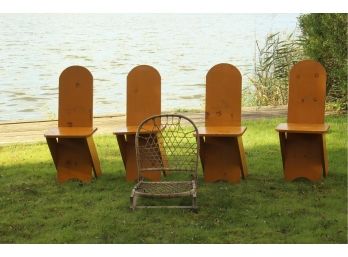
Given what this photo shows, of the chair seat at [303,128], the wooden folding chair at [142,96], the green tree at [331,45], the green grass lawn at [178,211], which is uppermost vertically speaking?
the green tree at [331,45]

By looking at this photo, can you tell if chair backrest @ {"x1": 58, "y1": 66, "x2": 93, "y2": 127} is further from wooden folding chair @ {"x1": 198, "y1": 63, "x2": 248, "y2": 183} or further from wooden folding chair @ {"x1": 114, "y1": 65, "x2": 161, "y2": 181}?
wooden folding chair @ {"x1": 198, "y1": 63, "x2": 248, "y2": 183}

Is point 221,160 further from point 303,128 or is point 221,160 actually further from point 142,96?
point 142,96

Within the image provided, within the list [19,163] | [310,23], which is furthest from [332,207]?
[310,23]

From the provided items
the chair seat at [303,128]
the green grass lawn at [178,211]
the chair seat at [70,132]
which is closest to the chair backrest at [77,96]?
the chair seat at [70,132]

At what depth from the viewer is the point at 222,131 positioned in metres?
7.10

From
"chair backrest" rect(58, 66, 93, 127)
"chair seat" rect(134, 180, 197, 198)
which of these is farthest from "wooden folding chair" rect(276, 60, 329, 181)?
"chair backrest" rect(58, 66, 93, 127)

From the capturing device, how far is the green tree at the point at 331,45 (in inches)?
386

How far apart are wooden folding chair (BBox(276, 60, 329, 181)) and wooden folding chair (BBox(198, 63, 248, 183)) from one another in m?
Answer: 0.48

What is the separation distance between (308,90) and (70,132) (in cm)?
261

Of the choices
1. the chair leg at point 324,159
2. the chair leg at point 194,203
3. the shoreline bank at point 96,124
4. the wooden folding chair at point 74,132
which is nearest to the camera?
the chair leg at point 194,203

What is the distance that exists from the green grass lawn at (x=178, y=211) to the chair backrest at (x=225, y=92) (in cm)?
73

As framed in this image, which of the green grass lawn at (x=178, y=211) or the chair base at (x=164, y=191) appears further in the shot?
the chair base at (x=164, y=191)

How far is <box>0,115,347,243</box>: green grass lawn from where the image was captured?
219 inches

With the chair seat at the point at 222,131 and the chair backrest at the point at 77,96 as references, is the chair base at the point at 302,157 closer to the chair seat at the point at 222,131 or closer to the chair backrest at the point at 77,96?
the chair seat at the point at 222,131
